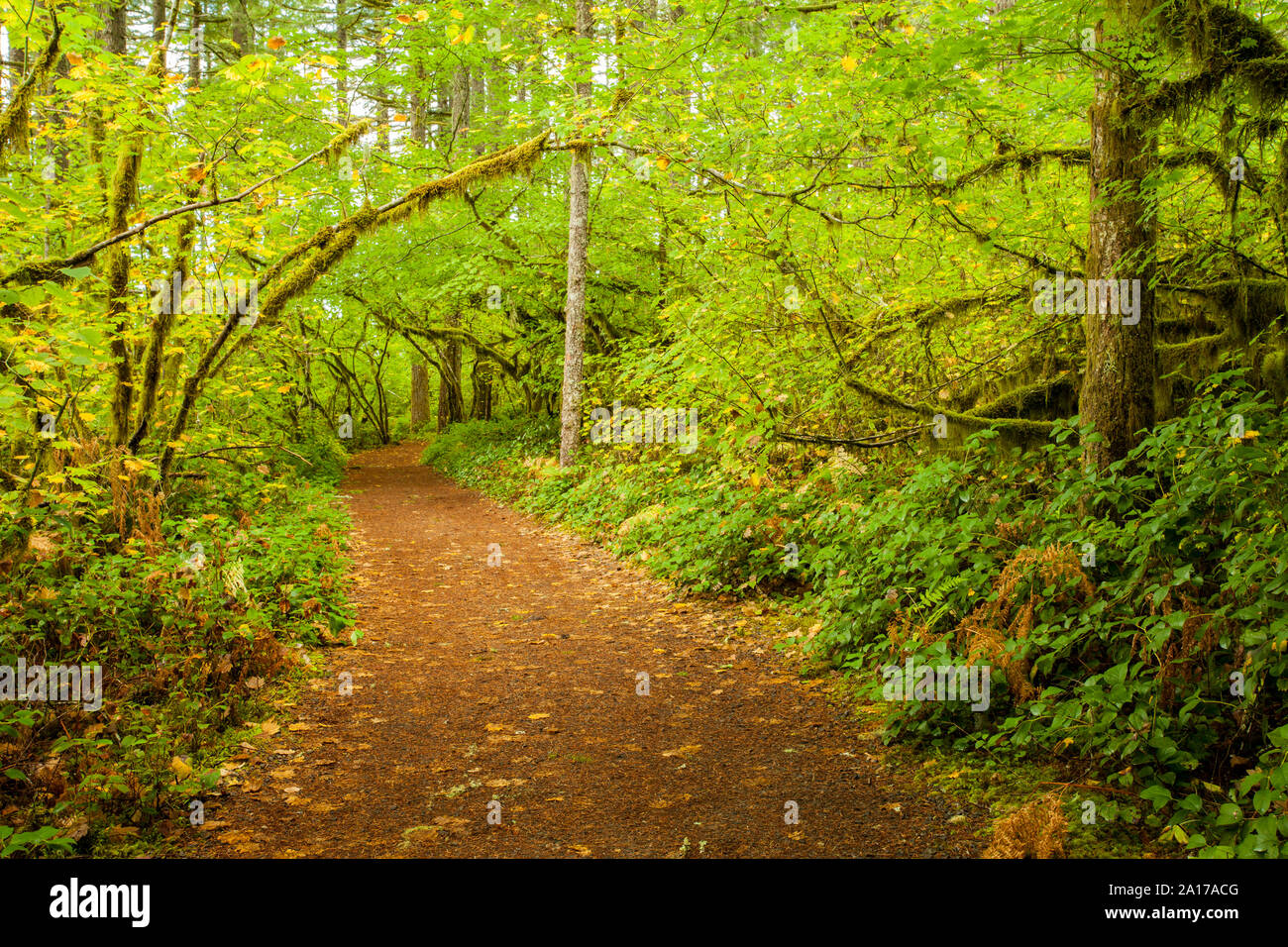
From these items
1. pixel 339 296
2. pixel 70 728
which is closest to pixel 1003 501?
pixel 70 728

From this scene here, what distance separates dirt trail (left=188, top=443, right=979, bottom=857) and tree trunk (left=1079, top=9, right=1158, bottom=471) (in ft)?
8.89

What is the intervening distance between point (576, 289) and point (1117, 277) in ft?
33.1

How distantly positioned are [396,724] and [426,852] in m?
1.79

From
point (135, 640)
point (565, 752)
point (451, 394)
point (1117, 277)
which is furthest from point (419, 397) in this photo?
point (1117, 277)

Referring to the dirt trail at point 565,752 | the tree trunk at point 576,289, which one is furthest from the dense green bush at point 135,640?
the tree trunk at point 576,289

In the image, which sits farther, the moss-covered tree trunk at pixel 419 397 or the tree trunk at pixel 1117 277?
the moss-covered tree trunk at pixel 419 397

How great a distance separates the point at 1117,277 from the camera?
207 inches

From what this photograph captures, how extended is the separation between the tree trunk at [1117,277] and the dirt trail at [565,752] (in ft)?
8.89

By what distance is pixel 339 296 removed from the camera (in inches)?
755

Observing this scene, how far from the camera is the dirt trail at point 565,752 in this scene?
3871mm

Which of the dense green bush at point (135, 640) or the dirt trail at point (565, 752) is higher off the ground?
the dense green bush at point (135, 640)

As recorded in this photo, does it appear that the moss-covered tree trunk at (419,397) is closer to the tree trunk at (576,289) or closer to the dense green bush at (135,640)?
the tree trunk at (576,289)

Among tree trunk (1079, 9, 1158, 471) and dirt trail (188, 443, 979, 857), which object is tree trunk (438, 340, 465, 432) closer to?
dirt trail (188, 443, 979, 857)

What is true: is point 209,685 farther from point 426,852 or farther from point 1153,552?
point 1153,552
